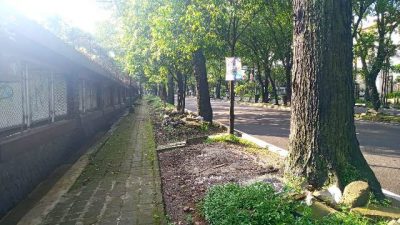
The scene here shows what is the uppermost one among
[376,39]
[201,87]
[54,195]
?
[376,39]

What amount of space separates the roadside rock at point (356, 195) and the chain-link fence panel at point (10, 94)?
19.1 feet

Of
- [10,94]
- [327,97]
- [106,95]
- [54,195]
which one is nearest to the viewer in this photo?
[327,97]

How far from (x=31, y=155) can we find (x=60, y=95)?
356cm

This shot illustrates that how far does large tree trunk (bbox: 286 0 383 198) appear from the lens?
5980mm

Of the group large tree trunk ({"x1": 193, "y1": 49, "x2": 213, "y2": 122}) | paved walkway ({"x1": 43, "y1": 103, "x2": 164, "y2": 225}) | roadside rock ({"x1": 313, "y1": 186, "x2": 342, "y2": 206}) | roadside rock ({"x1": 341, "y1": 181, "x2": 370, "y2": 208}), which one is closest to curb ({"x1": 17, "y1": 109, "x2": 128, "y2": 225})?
paved walkway ({"x1": 43, "y1": 103, "x2": 164, "y2": 225})

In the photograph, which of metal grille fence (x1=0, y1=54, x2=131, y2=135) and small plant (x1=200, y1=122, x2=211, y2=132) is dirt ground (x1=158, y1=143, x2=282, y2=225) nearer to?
metal grille fence (x1=0, y1=54, x2=131, y2=135)

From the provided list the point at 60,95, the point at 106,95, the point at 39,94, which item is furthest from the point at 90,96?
the point at 39,94

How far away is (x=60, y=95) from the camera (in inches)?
460

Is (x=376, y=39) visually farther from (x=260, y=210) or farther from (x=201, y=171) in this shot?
(x=260, y=210)

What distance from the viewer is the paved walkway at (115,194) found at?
584cm

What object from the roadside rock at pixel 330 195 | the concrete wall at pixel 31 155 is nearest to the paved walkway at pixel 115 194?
the concrete wall at pixel 31 155

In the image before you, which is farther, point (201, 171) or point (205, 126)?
point (205, 126)

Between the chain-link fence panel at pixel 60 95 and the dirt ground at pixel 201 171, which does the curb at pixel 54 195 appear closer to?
the chain-link fence panel at pixel 60 95

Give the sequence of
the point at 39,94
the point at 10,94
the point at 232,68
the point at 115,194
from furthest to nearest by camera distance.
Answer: the point at 232,68, the point at 39,94, the point at 10,94, the point at 115,194
